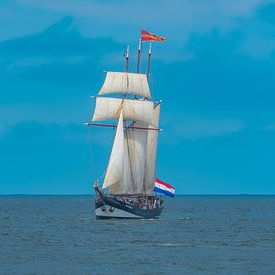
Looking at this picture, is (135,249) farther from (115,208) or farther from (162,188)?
(162,188)

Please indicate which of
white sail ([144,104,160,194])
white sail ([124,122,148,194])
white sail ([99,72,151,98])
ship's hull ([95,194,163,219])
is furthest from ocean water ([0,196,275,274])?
white sail ([99,72,151,98])

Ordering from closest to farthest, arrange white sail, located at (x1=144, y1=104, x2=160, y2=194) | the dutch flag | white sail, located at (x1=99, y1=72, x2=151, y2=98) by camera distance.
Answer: white sail, located at (x1=99, y1=72, x2=151, y2=98)
white sail, located at (x1=144, y1=104, x2=160, y2=194)
the dutch flag

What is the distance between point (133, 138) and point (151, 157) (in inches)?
149

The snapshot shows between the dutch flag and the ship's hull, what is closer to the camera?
the ship's hull

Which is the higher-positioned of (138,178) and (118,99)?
(118,99)

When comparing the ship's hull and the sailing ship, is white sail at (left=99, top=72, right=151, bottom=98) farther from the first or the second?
the ship's hull

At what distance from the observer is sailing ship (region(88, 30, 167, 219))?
111m

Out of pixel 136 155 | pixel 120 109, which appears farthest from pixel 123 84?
pixel 136 155

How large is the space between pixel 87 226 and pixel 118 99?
18702 millimetres

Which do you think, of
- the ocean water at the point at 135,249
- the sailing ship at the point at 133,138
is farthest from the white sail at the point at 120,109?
the ocean water at the point at 135,249

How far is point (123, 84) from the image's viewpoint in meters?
116

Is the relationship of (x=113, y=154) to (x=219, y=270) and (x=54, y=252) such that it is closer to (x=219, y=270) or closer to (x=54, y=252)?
(x=54, y=252)

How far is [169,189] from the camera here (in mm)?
123875

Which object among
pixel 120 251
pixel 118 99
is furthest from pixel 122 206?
pixel 120 251
